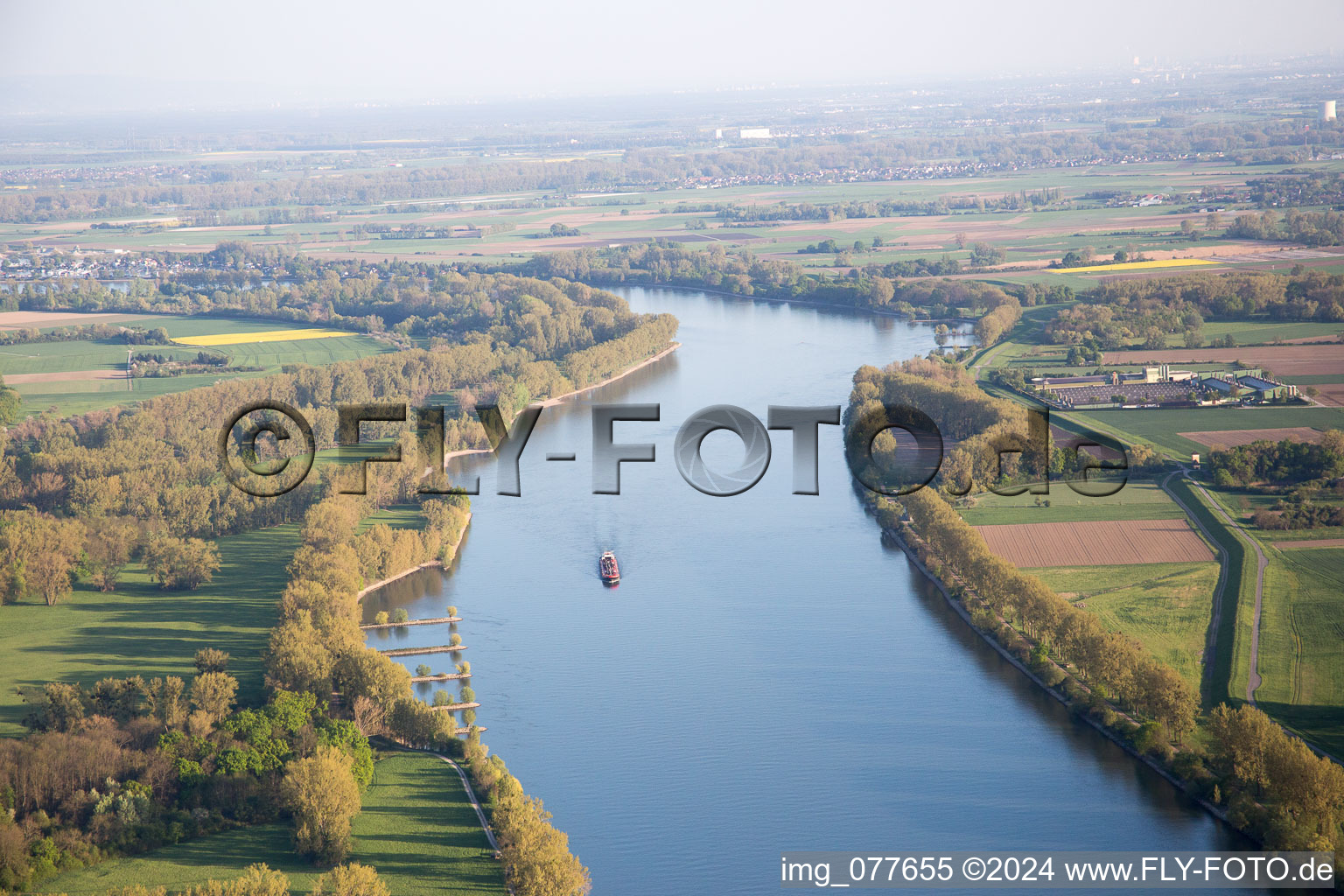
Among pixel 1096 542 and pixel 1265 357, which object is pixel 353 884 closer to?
pixel 1096 542

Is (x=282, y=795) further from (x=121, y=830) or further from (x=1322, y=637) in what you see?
(x=1322, y=637)

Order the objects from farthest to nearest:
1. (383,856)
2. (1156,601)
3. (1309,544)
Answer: (1309,544) < (1156,601) < (383,856)

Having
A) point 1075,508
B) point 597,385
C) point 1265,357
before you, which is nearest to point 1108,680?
point 1075,508

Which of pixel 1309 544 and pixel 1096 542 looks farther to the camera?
pixel 1096 542

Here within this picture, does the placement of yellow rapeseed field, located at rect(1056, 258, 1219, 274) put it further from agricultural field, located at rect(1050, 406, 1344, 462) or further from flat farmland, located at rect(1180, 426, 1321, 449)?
flat farmland, located at rect(1180, 426, 1321, 449)

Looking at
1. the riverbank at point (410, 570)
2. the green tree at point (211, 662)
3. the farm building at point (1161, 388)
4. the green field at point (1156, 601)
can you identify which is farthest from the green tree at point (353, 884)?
the farm building at point (1161, 388)

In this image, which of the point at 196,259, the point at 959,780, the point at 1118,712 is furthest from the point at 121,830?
the point at 196,259
